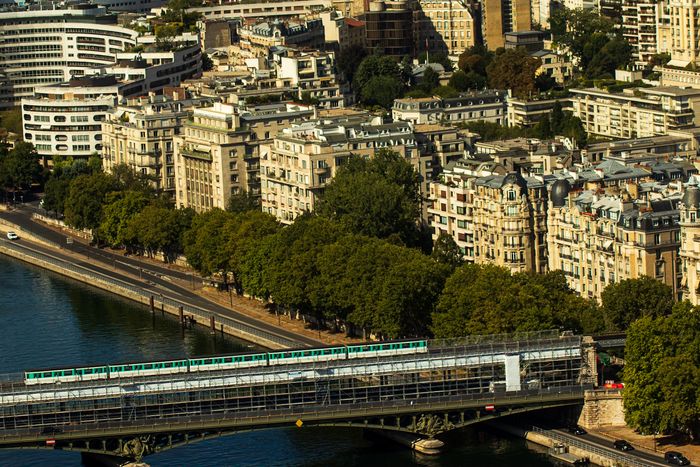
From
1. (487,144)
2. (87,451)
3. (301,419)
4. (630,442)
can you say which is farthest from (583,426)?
(487,144)

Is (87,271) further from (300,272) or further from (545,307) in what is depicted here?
(545,307)

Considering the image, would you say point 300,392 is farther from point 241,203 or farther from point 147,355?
point 241,203

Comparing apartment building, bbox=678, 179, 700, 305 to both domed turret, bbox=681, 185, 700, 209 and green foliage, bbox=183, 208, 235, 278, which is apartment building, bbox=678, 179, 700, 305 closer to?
domed turret, bbox=681, 185, 700, 209

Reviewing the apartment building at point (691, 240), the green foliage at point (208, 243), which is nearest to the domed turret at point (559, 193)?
the apartment building at point (691, 240)

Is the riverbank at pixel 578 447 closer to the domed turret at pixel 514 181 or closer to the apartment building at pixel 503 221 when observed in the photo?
the apartment building at pixel 503 221

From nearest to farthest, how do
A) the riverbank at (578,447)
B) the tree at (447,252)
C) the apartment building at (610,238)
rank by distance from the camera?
1. the riverbank at (578,447)
2. the apartment building at (610,238)
3. the tree at (447,252)
